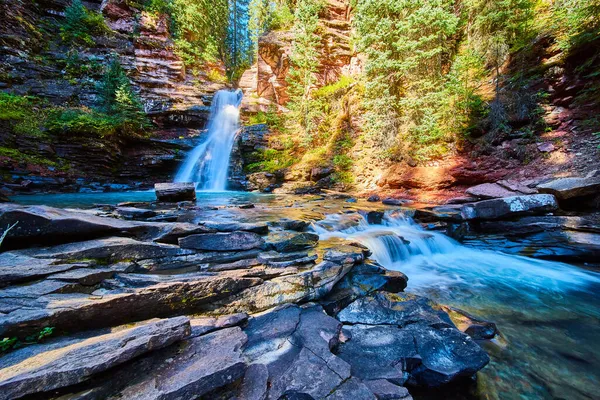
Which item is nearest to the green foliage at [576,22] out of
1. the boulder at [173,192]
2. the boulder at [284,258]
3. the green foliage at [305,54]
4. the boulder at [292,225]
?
the boulder at [292,225]

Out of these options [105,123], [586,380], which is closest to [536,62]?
[586,380]

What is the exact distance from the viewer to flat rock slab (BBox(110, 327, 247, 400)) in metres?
1.50

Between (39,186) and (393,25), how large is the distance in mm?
21011

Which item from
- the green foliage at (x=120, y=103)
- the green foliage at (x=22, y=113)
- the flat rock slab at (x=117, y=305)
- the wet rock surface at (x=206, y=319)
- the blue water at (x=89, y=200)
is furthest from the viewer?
the green foliage at (x=120, y=103)

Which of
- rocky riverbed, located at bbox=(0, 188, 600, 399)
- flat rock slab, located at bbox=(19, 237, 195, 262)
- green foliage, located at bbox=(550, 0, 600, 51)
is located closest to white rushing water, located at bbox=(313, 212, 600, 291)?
rocky riverbed, located at bbox=(0, 188, 600, 399)

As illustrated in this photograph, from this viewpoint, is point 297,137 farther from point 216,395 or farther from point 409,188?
point 216,395

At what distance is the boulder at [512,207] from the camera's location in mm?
5957

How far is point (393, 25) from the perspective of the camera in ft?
40.5

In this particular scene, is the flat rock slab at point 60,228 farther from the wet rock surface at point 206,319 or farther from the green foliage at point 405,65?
the green foliage at point 405,65

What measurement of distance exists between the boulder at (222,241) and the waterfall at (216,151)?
14737 mm

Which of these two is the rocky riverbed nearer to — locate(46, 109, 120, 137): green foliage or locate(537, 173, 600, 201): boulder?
locate(537, 173, 600, 201): boulder

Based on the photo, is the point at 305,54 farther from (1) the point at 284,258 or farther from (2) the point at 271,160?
(1) the point at 284,258

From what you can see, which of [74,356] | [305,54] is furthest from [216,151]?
[74,356]

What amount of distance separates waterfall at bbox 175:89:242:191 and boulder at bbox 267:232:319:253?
47.5 feet
